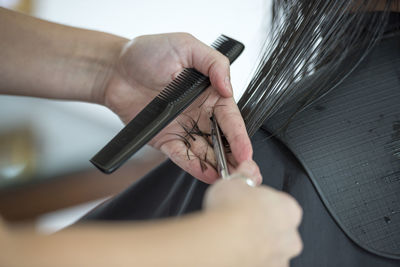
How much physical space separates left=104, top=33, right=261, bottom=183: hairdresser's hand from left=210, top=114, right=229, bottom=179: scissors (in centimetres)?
1

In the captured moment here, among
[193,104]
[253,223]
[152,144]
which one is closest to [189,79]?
[193,104]

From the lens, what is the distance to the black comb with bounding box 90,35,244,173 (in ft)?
2.24

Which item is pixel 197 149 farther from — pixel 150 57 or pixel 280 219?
pixel 280 219

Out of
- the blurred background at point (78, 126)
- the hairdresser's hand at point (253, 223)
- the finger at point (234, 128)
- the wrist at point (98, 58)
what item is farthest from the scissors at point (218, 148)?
the blurred background at point (78, 126)

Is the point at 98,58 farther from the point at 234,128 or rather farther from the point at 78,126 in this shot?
the point at 78,126

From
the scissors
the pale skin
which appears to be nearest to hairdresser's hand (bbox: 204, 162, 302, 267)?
the pale skin

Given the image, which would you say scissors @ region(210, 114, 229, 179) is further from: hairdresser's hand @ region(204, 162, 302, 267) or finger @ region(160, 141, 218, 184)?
hairdresser's hand @ region(204, 162, 302, 267)

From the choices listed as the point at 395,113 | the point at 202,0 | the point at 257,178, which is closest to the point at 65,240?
the point at 257,178

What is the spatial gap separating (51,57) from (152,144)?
1.13 ft

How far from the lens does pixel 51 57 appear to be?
1.05 metres

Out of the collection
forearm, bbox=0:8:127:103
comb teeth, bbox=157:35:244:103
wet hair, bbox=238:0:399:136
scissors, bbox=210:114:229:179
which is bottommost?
forearm, bbox=0:8:127:103

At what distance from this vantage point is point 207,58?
2.86 feet

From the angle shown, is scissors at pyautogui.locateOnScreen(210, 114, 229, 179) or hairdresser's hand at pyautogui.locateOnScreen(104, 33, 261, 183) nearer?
scissors at pyautogui.locateOnScreen(210, 114, 229, 179)

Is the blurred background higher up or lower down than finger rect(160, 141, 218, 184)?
lower down
